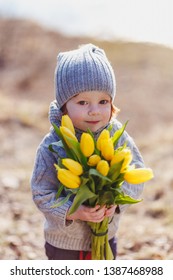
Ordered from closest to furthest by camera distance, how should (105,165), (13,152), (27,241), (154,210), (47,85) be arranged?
(105,165), (27,241), (154,210), (13,152), (47,85)

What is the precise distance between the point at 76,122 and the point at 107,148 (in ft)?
0.79

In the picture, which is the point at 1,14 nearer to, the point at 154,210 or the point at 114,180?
the point at 154,210

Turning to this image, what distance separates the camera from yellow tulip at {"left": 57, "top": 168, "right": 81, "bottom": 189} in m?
2.31

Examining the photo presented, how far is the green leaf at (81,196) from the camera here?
7.64ft

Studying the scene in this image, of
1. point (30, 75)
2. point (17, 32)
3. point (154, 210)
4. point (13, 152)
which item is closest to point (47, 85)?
point (30, 75)

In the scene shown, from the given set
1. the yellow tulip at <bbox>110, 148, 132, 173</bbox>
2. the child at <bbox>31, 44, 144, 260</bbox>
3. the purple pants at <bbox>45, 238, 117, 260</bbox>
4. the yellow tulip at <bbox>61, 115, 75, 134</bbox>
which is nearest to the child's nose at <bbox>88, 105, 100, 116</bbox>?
the child at <bbox>31, 44, 144, 260</bbox>

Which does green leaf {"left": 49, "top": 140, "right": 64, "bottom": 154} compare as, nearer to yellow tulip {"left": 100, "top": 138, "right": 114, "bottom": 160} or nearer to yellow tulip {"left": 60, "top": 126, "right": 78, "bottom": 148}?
yellow tulip {"left": 60, "top": 126, "right": 78, "bottom": 148}

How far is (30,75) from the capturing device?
60.4 feet

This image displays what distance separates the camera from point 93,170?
2322 millimetres

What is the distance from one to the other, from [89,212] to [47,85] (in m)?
15.1

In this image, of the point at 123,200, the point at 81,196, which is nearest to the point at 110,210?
the point at 123,200

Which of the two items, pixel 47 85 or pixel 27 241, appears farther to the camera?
pixel 47 85

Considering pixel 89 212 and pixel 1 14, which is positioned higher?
pixel 1 14
